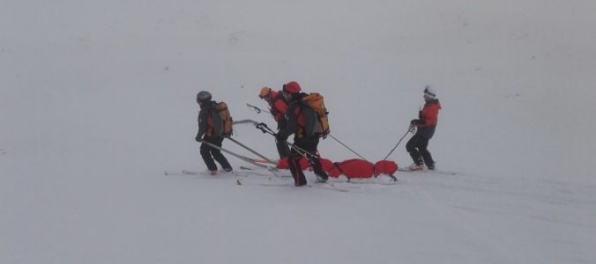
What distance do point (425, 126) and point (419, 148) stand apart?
48 centimetres

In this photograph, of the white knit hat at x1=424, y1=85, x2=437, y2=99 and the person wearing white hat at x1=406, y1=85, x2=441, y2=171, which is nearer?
the white knit hat at x1=424, y1=85, x2=437, y2=99

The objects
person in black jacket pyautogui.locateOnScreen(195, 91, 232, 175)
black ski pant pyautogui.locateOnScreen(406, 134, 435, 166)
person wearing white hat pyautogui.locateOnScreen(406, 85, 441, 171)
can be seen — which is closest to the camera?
person in black jacket pyautogui.locateOnScreen(195, 91, 232, 175)

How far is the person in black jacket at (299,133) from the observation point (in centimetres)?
741

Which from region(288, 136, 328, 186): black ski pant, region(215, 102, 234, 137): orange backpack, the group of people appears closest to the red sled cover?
the group of people

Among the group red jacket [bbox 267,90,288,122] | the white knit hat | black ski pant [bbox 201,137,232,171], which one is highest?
the white knit hat

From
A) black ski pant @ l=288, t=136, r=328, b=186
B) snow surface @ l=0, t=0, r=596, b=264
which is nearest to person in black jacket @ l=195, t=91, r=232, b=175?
snow surface @ l=0, t=0, r=596, b=264

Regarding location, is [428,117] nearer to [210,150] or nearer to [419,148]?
[419,148]

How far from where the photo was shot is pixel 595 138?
537 inches

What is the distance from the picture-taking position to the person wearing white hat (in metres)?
9.15

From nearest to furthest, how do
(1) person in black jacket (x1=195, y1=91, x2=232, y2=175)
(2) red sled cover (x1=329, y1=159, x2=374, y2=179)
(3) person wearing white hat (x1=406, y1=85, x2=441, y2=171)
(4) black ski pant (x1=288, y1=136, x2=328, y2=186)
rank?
1. (4) black ski pant (x1=288, y1=136, x2=328, y2=186)
2. (2) red sled cover (x1=329, y1=159, x2=374, y2=179)
3. (1) person in black jacket (x1=195, y1=91, x2=232, y2=175)
4. (3) person wearing white hat (x1=406, y1=85, x2=441, y2=171)

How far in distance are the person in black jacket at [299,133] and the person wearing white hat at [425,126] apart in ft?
7.35

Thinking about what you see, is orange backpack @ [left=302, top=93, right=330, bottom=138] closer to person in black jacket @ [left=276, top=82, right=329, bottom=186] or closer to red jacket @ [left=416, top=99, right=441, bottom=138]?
person in black jacket @ [left=276, top=82, right=329, bottom=186]

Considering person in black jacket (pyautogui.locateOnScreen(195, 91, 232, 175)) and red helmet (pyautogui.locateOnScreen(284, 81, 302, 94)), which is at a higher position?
red helmet (pyautogui.locateOnScreen(284, 81, 302, 94))

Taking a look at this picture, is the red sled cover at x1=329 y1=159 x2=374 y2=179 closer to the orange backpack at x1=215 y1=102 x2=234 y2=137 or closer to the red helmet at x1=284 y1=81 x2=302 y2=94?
the red helmet at x1=284 y1=81 x2=302 y2=94
